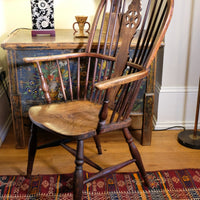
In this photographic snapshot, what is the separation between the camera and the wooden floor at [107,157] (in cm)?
203

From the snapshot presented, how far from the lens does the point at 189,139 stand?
236cm

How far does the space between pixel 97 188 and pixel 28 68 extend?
97 centimetres

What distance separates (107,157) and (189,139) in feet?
2.37

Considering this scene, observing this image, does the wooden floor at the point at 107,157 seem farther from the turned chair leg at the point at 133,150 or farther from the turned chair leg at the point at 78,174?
the turned chair leg at the point at 78,174

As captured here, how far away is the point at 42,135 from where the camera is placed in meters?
2.48

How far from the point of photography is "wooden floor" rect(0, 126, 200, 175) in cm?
203

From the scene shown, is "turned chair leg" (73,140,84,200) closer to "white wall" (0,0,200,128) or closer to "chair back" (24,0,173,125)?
"chair back" (24,0,173,125)

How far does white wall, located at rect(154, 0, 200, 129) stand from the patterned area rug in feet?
2.23

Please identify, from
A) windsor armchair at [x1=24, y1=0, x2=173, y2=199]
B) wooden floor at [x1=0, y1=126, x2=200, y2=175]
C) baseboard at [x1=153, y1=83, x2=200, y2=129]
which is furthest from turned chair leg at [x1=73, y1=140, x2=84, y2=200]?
baseboard at [x1=153, y1=83, x2=200, y2=129]

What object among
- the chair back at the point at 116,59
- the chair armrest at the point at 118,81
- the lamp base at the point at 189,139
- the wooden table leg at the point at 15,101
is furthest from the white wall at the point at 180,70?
the wooden table leg at the point at 15,101

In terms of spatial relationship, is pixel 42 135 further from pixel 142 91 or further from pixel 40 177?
pixel 142 91

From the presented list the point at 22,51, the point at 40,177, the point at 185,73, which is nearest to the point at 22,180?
the point at 40,177

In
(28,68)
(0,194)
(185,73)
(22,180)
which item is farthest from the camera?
(185,73)

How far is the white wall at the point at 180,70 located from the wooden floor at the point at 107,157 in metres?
0.25
